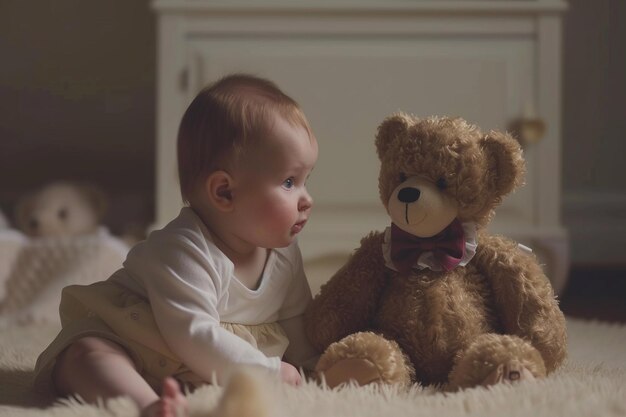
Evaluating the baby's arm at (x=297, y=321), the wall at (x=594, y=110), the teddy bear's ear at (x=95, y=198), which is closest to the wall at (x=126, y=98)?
the wall at (x=594, y=110)

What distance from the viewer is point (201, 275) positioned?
2.55 ft

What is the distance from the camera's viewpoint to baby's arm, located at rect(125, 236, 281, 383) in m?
0.75

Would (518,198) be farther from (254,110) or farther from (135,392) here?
(135,392)

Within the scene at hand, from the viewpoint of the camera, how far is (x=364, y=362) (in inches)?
29.9

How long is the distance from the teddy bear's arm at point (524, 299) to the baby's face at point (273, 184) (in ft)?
0.67

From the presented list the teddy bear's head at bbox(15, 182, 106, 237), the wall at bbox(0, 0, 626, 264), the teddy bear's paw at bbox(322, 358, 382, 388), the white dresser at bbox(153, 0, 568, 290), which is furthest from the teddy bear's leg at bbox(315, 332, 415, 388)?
the wall at bbox(0, 0, 626, 264)

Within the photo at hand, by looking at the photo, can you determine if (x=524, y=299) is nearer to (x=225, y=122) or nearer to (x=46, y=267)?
(x=225, y=122)

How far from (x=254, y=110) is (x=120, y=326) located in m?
0.25

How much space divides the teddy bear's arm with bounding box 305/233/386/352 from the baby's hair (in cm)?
15

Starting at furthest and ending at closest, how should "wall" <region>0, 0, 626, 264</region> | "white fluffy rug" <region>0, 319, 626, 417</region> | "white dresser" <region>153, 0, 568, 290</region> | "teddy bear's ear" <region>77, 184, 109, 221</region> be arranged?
"wall" <region>0, 0, 626, 264</region>
"teddy bear's ear" <region>77, 184, 109, 221</region>
"white dresser" <region>153, 0, 568, 290</region>
"white fluffy rug" <region>0, 319, 626, 417</region>

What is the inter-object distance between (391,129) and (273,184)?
14cm

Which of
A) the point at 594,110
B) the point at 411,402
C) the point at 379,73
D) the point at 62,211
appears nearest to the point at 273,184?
the point at 411,402

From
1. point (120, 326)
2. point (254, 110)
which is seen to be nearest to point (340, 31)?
point (254, 110)

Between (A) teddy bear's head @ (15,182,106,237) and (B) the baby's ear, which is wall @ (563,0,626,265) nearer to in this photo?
(A) teddy bear's head @ (15,182,106,237)
